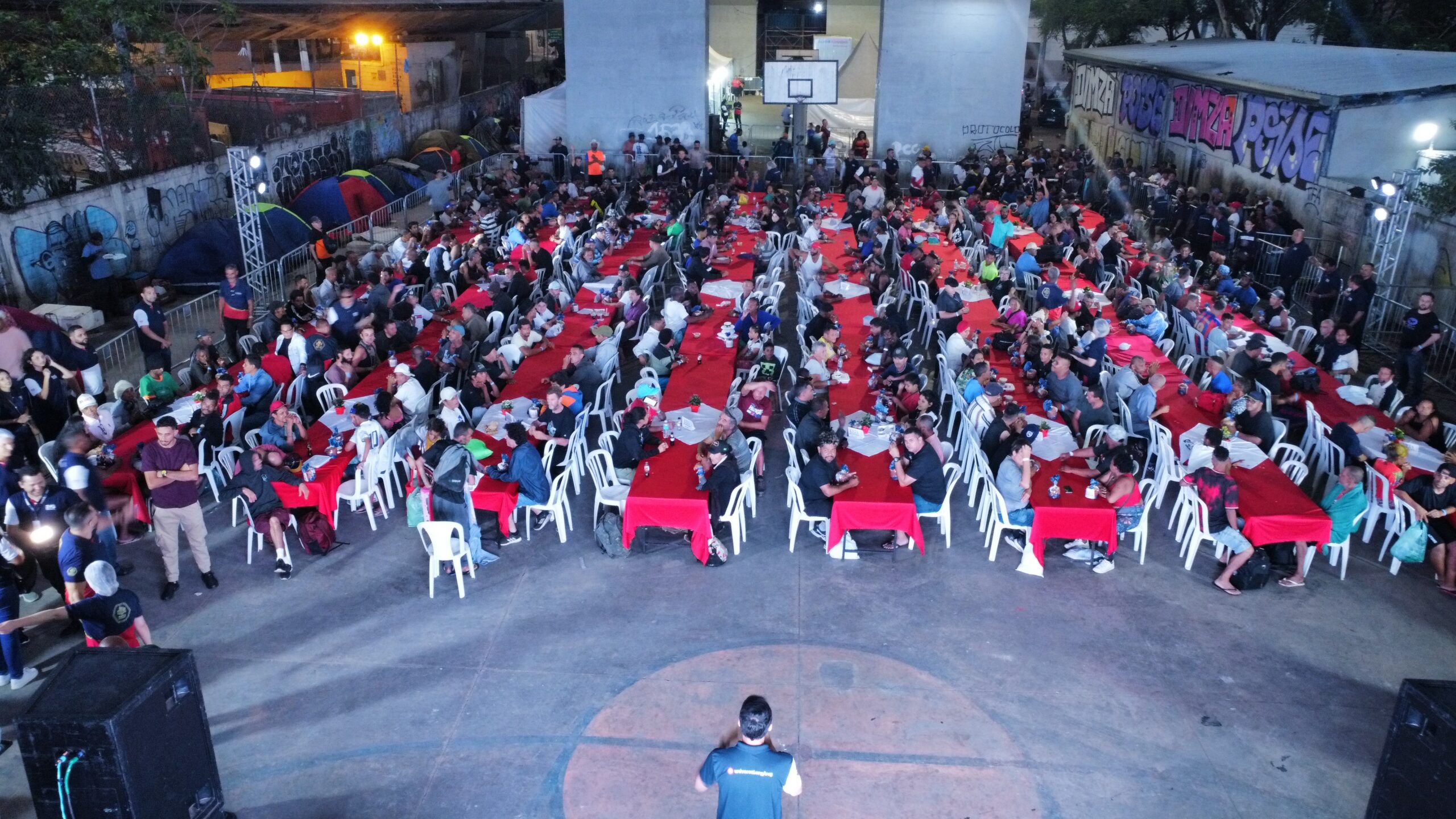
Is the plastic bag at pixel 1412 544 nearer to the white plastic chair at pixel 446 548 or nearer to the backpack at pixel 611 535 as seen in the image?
the backpack at pixel 611 535

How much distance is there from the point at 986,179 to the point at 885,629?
55.8 ft

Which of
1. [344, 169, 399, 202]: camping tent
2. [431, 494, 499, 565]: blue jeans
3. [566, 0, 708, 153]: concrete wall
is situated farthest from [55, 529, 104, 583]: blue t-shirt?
[566, 0, 708, 153]: concrete wall

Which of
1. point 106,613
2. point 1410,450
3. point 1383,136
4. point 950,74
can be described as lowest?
point 106,613

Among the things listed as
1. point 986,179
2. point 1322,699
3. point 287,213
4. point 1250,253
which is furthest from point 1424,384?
point 287,213

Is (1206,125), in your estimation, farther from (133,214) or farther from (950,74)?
(133,214)

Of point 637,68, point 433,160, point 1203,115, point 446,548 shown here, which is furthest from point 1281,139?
point 433,160

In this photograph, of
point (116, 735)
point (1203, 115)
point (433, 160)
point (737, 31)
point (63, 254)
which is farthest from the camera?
point (737, 31)

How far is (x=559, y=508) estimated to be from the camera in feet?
29.6

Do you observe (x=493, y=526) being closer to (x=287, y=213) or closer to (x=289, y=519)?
(x=289, y=519)

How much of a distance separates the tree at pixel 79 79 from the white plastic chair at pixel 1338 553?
54.7ft

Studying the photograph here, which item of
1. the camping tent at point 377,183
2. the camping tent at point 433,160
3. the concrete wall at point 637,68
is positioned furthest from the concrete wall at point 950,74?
the camping tent at point 377,183

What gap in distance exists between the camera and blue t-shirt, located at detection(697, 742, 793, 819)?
4.71 metres

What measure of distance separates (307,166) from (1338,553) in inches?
814

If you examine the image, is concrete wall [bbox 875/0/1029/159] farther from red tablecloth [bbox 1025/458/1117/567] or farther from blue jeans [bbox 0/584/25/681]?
blue jeans [bbox 0/584/25/681]
